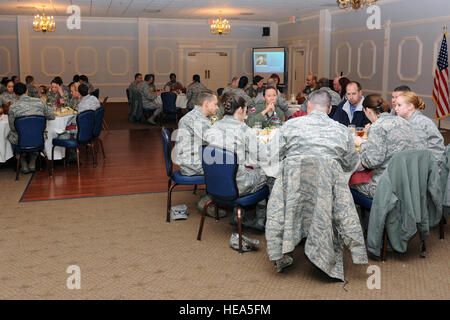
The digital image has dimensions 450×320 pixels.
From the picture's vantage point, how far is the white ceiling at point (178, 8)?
13086 millimetres

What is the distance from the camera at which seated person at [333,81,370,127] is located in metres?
6.17

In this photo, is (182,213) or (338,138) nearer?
(338,138)

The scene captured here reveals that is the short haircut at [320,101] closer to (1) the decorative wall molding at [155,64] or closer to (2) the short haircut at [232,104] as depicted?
(2) the short haircut at [232,104]

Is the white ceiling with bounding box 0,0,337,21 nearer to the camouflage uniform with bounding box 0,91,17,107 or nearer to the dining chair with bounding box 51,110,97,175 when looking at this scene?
the camouflage uniform with bounding box 0,91,17,107

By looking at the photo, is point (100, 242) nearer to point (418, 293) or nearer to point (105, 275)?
point (105, 275)

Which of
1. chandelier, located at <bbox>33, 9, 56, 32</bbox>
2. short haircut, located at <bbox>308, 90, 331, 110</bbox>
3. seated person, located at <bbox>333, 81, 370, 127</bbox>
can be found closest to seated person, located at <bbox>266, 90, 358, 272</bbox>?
short haircut, located at <bbox>308, 90, 331, 110</bbox>

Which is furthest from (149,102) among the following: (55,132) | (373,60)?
(373,60)

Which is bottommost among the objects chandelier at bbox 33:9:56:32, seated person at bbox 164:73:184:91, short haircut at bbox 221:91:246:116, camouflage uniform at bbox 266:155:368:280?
camouflage uniform at bbox 266:155:368:280

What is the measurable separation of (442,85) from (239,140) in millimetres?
7897

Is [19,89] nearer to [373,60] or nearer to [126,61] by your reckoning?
[373,60]

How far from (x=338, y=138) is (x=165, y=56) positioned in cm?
1609

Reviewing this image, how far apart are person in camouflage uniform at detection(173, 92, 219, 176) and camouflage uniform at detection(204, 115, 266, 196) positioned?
71 cm

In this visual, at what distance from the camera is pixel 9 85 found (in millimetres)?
9391

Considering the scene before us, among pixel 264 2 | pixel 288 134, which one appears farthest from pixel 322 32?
pixel 288 134
